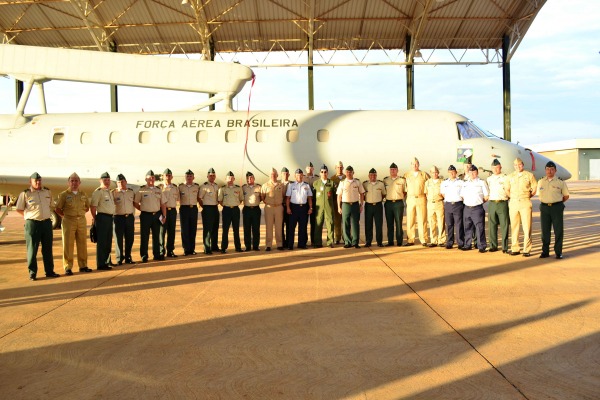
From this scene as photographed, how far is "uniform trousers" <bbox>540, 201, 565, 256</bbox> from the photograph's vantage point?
898 centimetres

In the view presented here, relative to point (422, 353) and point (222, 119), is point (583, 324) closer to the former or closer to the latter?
point (422, 353)

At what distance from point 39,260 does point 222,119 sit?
6.30 meters

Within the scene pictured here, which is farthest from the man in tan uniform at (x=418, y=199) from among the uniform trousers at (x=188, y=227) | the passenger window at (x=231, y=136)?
the passenger window at (x=231, y=136)

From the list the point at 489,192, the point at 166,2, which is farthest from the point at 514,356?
the point at 166,2

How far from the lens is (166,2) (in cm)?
2673

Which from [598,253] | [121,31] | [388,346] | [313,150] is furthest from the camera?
[121,31]

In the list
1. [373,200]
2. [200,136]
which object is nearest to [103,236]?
[200,136]

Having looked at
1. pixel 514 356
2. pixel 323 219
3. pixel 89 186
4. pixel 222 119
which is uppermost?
pixel 222 119

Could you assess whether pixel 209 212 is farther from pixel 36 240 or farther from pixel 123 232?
pixel 36 240

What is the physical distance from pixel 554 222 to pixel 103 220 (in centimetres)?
847

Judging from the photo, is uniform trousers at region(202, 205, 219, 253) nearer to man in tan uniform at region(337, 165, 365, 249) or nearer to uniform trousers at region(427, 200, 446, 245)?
man in tan uniform at region(337, 165, 365, 249)

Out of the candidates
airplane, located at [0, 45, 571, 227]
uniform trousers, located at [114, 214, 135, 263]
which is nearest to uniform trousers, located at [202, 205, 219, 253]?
uniform trousers, located at [114, 214, 135, 263]

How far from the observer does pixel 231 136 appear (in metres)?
14.0

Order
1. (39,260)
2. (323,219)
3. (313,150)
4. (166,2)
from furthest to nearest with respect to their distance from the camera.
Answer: (166,2) → (313,150) → (323,219) → (39,260)
